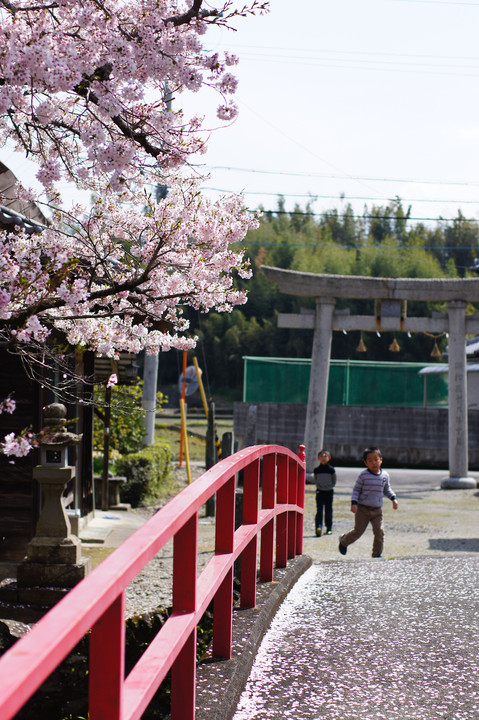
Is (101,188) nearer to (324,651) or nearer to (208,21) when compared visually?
(208,21)

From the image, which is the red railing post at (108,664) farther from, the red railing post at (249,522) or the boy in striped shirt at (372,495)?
the boy in striped shirt at (372,495)

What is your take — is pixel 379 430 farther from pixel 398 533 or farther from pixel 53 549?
pixel 53 549

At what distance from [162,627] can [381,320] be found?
1721cm

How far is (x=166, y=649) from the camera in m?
2.42

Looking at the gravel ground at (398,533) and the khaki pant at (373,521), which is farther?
the khaki pant at (373,521)

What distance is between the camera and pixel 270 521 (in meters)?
5.32

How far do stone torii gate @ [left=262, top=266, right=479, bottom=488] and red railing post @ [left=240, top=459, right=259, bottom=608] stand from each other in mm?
13804

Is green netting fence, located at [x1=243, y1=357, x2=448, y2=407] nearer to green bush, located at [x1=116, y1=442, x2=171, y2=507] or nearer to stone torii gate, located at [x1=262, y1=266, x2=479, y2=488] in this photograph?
stone torii gate, located at [x1=262, y1=266, x2=479, y2=488]

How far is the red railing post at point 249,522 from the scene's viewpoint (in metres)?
4.54

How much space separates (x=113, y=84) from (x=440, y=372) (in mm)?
28835

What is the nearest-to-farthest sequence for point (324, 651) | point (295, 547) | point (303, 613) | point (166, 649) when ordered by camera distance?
1. point (166, 649)
2. point (324, 651)
3. point (303, 613)
4. point (295, 547)

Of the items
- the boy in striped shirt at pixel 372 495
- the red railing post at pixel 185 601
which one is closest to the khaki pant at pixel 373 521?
the boy in striped shirt at pixel 372 495

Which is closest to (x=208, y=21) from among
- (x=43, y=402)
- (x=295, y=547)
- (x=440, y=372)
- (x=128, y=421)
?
(x=295, y=547)

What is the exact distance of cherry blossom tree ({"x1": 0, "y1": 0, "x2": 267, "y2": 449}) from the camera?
13.5ft
